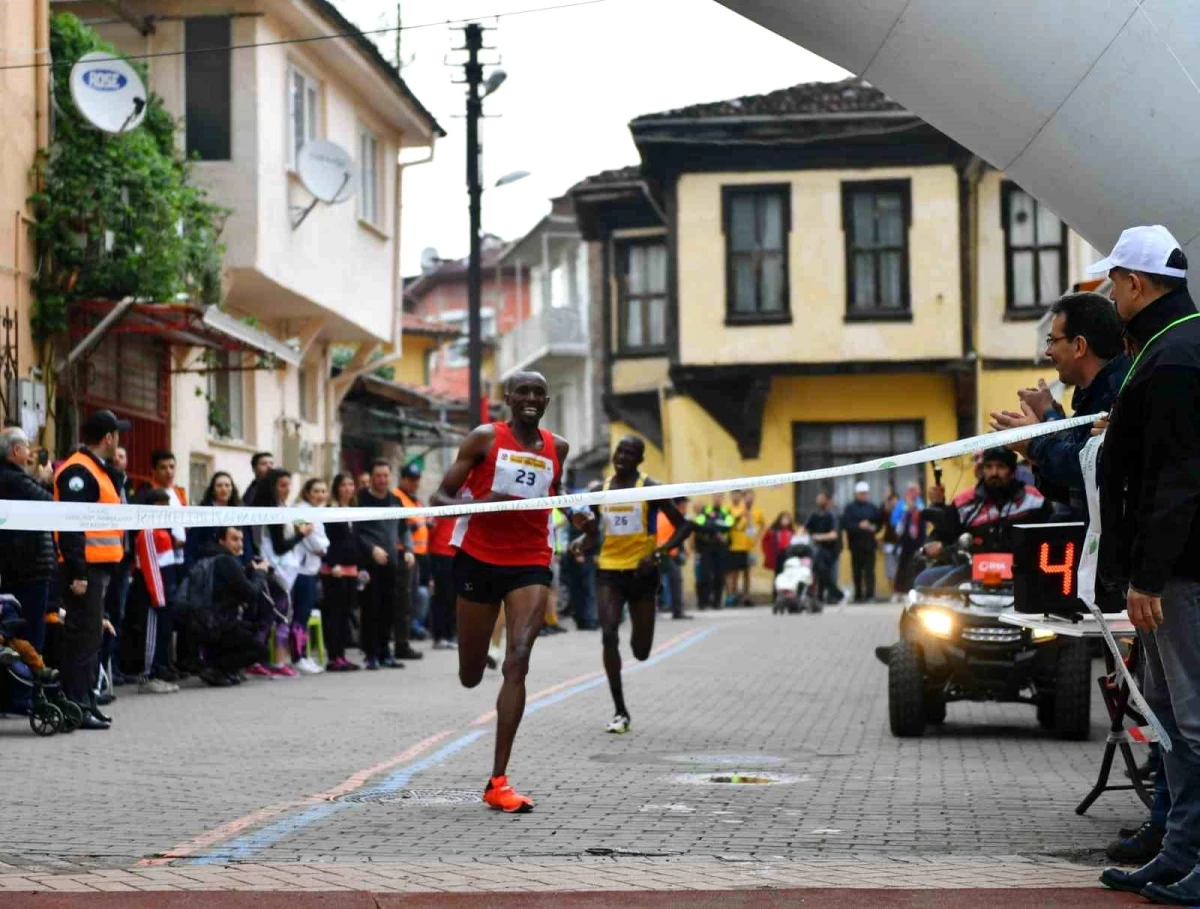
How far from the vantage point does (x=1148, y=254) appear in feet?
22.3

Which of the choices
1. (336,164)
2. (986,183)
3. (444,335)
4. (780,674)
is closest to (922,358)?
(986,183)

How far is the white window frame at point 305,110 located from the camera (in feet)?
86.1

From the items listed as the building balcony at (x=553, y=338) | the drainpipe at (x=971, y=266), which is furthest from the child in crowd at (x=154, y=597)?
the building balcony at (x=553, y=338)

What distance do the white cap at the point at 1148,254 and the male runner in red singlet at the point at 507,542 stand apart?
3606 millimetres

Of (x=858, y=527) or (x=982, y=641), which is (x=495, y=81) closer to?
(x=858, y=527)

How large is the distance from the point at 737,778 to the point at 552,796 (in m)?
1.25

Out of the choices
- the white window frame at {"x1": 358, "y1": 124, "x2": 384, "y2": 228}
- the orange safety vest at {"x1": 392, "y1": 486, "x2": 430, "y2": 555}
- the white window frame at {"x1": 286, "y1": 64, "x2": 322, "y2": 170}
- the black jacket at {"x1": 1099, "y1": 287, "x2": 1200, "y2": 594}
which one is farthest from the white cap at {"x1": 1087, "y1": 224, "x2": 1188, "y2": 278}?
the white window frame at {"x1": 358, "y1": 124, "x2": 384, "y2": 228}

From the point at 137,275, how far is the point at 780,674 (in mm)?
7534

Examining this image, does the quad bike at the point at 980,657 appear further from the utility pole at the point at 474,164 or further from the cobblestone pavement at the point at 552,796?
the utility pole at the point at 474,164

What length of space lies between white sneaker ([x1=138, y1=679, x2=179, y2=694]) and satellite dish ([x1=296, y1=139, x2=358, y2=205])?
948cm

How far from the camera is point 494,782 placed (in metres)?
9.32

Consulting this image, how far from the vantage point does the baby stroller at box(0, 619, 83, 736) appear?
524 inches

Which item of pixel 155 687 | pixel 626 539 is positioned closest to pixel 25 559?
pixel 155 687

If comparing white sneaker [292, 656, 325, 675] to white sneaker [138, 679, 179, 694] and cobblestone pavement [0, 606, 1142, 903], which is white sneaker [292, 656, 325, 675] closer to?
cobblestone pavement [0, 606, 1142, 903]
